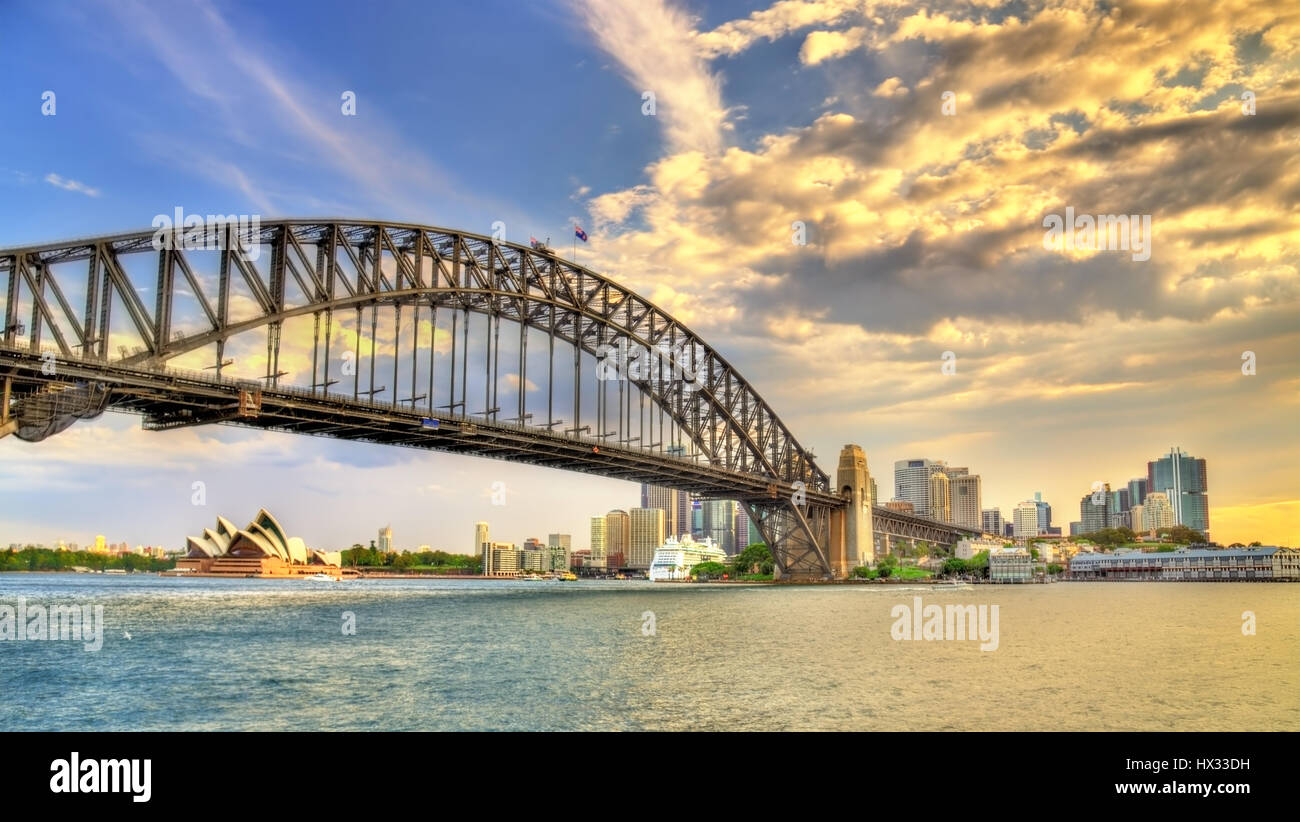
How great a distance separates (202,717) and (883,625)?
127 ft

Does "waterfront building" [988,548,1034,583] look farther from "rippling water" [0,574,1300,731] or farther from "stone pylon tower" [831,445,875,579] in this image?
"rippling water" [0,574,1300,731]

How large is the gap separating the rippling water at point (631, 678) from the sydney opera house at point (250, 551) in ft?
342

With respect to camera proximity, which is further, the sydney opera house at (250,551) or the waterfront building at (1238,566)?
the waterfront building at (1238,566)

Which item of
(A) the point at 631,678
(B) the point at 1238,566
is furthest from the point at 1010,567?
(A) the point at 631,678

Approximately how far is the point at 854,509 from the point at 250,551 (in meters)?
93.4

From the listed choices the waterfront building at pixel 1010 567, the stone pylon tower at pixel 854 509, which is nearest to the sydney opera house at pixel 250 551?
the stone pylon tower at pixel 854 509

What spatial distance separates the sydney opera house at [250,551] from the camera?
150375 millimetres

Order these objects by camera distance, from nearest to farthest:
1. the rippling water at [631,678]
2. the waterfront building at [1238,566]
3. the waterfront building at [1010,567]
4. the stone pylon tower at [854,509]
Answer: the rippling water at [631,678]
the stone pylon tower at [854,509]
the waterfront building at [1010,567]
the waterfront building at [1238,566]

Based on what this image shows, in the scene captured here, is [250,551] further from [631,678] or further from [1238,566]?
[1238,566]

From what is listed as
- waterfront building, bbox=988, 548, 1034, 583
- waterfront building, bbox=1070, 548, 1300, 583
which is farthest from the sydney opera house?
waterfront building, bbox=1070, 548, 1300, 583

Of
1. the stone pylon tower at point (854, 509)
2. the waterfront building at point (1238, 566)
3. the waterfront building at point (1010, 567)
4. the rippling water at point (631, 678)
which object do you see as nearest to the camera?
the rippling water at point (631, 678)

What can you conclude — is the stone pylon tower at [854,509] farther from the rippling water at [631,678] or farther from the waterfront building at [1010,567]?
the rippling water at [631,678]

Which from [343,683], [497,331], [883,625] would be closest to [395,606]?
[497,331]
